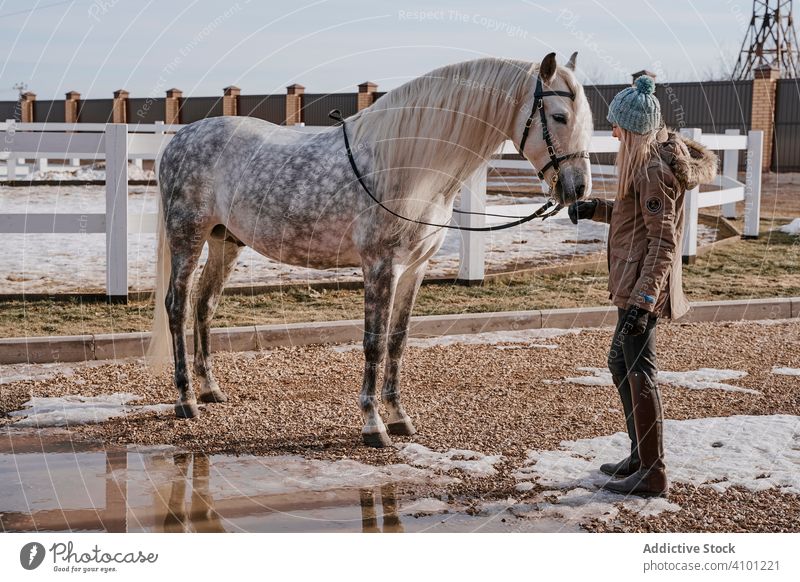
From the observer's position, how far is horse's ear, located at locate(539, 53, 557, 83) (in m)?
4.64

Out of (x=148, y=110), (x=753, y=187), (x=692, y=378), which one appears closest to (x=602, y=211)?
(x=692, y=378)

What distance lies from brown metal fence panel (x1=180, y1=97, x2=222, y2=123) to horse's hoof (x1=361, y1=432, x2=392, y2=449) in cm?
2699

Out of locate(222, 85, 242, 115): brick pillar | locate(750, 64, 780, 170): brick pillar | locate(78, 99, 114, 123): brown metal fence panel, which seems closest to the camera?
locate(750, 64, 780, 170): brick pillar

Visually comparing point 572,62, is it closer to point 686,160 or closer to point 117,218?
point 686,160

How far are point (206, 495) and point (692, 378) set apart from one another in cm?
389

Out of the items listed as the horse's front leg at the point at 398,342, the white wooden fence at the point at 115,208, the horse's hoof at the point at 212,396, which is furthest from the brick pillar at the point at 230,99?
the horse's front leg at the point at 398,342

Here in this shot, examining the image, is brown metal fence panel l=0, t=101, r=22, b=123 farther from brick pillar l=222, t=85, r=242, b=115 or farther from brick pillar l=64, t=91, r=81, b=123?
brick pillar l=222, t=85, r=242, b=115

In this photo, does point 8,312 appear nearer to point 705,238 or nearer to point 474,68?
point 474,68

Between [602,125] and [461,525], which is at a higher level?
[602,125]

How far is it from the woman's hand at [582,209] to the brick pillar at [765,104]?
22842mm

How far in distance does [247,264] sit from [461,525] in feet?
24.6

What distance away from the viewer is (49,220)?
8.77 m
